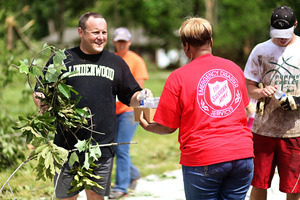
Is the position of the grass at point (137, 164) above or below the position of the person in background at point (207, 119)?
below

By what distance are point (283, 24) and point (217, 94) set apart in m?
1.33

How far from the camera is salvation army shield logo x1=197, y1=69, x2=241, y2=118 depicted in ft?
10.2

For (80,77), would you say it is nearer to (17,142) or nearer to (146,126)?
(146,126)

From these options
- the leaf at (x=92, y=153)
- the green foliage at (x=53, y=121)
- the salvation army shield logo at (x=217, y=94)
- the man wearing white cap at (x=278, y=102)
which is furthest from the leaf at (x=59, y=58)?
the man wearing white cap at (x=278, y=102)

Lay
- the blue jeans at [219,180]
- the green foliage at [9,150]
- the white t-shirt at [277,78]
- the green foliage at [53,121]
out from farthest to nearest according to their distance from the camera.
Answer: the green foliage at [9,150] → the white t-shirt at [277,78] → the green foliage at [53,121] → the blue jeans at [219,180]

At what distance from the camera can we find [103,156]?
4.12 meters

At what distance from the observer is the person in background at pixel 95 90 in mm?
4031

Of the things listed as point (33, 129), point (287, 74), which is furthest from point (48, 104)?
point (287, 74)

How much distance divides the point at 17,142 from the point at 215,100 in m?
4.67

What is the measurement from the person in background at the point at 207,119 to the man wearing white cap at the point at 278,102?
106 cm

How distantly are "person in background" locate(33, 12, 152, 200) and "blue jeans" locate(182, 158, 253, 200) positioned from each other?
1.13 m

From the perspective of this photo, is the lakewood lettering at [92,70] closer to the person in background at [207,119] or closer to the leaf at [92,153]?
the leaf at [92,153]

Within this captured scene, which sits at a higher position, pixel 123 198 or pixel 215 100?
pixel 215 100

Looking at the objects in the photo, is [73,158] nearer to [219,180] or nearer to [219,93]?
[219,180]
